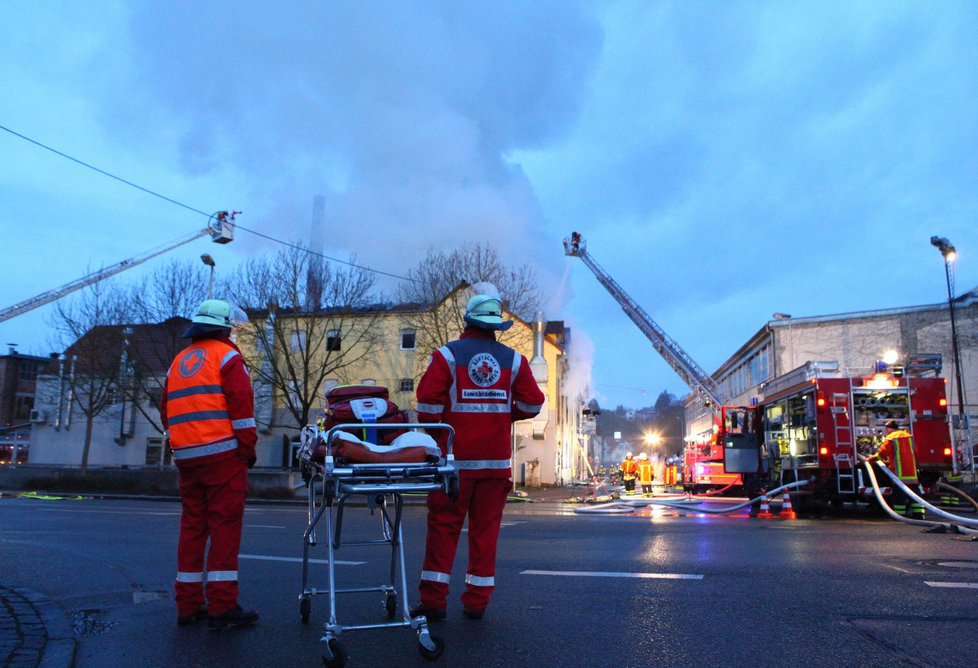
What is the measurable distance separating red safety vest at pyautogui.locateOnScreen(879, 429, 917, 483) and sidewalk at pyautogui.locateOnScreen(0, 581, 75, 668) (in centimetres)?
1369

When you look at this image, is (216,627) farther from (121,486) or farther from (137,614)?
(121,486)

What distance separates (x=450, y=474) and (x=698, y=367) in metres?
26.5

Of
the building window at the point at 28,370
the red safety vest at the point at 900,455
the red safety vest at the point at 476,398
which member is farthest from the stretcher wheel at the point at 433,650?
the building window at the point at 28,370

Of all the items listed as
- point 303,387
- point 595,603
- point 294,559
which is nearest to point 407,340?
point 303,387

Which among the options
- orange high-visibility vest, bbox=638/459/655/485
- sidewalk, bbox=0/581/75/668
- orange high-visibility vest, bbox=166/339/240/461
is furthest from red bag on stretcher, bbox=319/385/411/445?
orange high-visibility vest, bbox=638/459/655/485

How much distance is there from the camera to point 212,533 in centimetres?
432

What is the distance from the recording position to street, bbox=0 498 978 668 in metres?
3.69

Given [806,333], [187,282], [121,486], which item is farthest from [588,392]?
[121,486]

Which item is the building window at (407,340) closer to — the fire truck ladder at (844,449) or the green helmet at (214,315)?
the fire truck ladder at (844,449)

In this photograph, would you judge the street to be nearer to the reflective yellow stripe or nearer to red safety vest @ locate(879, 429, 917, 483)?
the reflective yellow stripe

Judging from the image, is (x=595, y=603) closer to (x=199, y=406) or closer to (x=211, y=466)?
(x=211, y=466)

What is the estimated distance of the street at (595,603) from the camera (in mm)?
3686

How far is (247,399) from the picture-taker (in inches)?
176

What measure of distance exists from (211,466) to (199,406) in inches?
A: 14.1
